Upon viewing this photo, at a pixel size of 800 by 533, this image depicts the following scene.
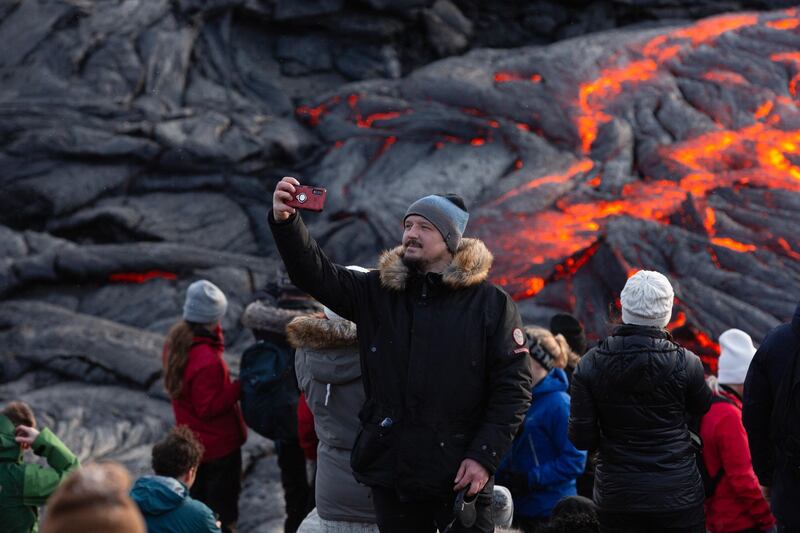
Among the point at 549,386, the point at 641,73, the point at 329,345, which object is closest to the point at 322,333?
the point at 329,345

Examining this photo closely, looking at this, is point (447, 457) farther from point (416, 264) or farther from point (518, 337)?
point (416, 264)

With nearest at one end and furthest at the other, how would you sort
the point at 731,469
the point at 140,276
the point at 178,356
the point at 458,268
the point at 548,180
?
1. the point at 458,268
2. the point at 731,469
3. the point at 178,356
4. the point at 140,276
5. the point at 548,180

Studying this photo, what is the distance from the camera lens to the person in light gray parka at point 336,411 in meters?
4.52

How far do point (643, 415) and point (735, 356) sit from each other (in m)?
1.15

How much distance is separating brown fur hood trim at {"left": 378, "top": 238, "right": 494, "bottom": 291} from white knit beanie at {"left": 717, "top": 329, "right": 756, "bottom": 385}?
1750mm

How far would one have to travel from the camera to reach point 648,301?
14.0ft

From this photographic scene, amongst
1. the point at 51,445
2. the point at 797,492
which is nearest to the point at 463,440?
the point at 797,492

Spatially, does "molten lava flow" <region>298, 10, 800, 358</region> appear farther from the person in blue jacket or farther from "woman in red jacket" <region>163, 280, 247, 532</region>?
the person in blue jacket

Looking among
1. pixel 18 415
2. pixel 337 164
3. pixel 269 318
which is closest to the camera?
pixel 18 415

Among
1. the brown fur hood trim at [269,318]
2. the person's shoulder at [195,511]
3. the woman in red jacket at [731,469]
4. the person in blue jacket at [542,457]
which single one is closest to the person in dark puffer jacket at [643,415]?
the woman in red jacket at [731,469]

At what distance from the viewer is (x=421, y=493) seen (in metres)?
3.72

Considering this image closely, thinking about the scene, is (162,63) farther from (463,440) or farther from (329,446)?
(463,440)

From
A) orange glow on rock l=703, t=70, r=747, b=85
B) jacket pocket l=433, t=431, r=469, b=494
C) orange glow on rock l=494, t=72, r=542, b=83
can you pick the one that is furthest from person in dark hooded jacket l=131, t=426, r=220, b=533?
orange glow on rock l=703, t=70, r=747, b=85

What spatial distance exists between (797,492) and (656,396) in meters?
0.67
